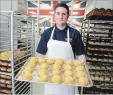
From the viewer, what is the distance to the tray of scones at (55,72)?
139 centimetres

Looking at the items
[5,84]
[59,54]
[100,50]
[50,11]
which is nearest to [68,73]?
[59,54]

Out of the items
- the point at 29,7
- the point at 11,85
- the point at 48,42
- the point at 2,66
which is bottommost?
the point at 11,85

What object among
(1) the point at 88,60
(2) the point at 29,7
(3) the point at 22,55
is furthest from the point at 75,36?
(2) the point at 29,7

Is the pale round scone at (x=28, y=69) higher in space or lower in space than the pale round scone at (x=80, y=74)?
higher

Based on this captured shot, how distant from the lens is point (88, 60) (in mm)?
3322

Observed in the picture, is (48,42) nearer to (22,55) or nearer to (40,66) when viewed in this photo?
(40,66)

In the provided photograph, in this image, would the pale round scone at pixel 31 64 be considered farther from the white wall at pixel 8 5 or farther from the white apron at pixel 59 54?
the white wall at pixel 8 5

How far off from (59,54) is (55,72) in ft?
1.63

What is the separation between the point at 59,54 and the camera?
2020 mm

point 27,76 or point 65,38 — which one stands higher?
point 65,38

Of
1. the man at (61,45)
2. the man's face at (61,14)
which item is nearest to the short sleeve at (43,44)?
the man at (61,45)

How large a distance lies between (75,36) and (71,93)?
65 cm

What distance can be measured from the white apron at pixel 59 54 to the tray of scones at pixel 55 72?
0.25 meters

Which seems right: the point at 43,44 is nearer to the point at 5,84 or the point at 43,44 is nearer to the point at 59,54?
the point at 59,54
